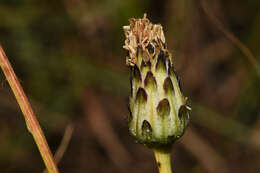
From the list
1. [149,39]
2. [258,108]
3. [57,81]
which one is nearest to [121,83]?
[57,81]

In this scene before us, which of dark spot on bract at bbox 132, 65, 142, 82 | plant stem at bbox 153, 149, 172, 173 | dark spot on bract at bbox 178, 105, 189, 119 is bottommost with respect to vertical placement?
plant stem at bbox 153, 149, 172, 173

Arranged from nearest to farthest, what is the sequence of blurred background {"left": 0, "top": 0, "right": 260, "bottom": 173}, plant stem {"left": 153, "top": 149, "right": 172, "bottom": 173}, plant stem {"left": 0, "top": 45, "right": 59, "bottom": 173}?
1. plant stem {"left": 0, "top": 45, "right": 59, "bottom": 173}
2. plant stem {"left": 153, "top": 149, "right": 172, "bottom": 173}
3. blurred background {"left": 0, "top": 0, "right": 260, "bottom": 173}

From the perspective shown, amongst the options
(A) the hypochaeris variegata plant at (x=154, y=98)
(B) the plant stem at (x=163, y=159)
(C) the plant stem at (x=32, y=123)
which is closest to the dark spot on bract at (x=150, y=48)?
(A) the hypochaeris variegata plant at (x=154, y=98)

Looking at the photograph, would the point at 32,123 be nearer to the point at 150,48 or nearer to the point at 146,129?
the point at 146,129

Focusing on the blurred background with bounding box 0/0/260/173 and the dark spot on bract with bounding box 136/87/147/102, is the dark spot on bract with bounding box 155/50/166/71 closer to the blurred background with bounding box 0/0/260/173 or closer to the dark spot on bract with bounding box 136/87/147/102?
the dark spot on bract with bounding box 136/87/147/102

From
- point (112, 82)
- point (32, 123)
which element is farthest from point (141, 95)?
point (112, 82)

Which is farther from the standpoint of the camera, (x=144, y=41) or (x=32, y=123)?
(x=144, y=41)

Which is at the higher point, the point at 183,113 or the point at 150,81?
the point at 150,81

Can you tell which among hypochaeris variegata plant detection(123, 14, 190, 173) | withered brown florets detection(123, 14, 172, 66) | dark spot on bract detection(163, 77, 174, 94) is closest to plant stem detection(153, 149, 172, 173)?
hypochaeris variegata plant detection(123, 14, 190, 173)

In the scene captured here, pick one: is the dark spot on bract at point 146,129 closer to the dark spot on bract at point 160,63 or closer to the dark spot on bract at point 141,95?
the dark spot on bract at point 141,95
